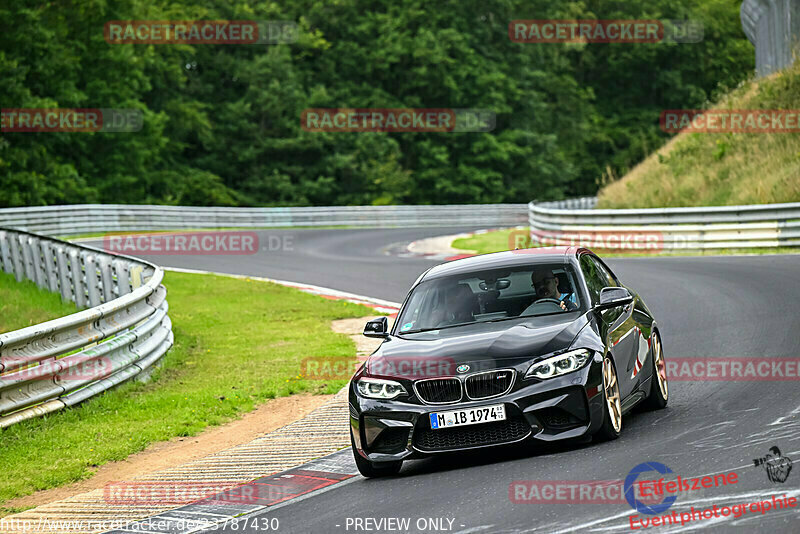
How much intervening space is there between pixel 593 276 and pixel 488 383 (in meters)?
2.20

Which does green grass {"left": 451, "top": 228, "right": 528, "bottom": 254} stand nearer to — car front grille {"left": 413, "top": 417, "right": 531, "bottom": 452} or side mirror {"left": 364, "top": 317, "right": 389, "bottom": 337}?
side mirror {"left": 364, "top": 317, "right": 389, "bottom": 337}

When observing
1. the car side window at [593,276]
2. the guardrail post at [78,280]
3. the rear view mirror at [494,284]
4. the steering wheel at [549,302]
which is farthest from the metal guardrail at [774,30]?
the steering wheel at [549,302]

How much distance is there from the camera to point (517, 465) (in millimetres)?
7246

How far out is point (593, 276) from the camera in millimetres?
9062

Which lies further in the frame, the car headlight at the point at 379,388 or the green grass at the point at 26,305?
the green grass at the point at 26,305

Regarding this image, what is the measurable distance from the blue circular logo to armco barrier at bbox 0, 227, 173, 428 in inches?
218

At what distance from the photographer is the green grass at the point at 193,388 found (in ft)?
29.8

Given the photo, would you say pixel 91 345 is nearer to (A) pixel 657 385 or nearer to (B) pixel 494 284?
(B) pixel 494 284

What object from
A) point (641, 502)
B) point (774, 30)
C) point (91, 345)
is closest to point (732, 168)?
point (774, 30)

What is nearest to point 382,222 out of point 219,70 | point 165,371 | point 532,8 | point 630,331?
point 219,70

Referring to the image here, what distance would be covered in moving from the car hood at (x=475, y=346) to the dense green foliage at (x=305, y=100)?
42749 mm

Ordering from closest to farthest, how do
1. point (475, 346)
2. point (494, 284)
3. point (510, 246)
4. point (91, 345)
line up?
point (475, 346) → point (494, 284) → point (91, 345) → point (510, 246)

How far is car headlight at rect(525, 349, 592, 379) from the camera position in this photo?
285 inches

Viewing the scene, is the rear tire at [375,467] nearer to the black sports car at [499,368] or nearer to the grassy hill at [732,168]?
the black sports car at [499,368]
